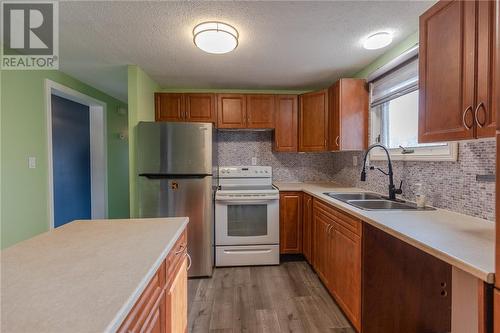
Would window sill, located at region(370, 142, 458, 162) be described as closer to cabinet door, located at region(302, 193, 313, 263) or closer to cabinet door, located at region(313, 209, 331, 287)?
cabinet door, located at region(313, 209, 331, 287)

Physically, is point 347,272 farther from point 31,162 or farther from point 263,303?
point 31,162

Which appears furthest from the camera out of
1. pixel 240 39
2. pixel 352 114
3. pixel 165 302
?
pixel 352 114

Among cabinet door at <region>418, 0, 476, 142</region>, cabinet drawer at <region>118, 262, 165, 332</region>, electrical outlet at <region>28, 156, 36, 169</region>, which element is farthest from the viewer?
electrical outlet at <region>28, 156, 36, 169</region>

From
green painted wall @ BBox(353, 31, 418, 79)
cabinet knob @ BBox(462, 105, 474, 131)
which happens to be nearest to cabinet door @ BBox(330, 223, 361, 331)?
cabinet knob @ BBox(462, 105, 474, 131)

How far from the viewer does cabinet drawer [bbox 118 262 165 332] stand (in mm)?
702

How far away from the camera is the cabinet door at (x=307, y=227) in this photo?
2717 millimetres

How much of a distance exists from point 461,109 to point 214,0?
1.48 meters

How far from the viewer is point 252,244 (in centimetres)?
281

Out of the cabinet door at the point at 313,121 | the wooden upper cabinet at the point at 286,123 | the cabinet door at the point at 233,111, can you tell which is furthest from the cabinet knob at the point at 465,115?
the cabinet door at the point at 233,111

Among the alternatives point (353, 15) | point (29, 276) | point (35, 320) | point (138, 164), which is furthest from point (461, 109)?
point (138, 164)

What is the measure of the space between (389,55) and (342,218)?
5.26 feet

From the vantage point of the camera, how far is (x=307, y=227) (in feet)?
9.25

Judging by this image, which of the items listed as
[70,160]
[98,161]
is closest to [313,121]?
[98,161]

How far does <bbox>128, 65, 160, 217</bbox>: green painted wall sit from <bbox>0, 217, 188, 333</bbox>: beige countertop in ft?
4.86
